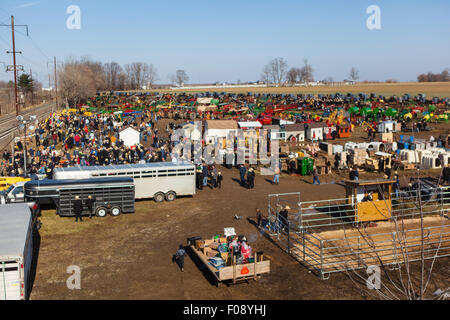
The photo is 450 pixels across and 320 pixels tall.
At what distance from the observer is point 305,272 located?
15.4 metres

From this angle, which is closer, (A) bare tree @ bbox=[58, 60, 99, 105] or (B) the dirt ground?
(B) the dirt ground

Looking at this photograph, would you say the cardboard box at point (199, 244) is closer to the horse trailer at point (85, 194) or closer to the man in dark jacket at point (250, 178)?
the horse trailer at point (85, 194)

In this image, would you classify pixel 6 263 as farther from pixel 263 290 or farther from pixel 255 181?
pixel 255 181

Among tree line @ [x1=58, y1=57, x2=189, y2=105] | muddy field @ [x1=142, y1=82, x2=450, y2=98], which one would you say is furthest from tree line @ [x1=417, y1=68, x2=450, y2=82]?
tree line @ [x1=58, y1=57, x2=189, y2=105]

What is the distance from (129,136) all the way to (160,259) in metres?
24.0

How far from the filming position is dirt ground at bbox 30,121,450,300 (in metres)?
13.8

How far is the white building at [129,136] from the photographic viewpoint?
127ft

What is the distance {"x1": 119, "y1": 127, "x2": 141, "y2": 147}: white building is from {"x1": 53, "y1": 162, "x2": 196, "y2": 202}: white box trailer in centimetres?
1464

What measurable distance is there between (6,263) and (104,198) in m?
9.73

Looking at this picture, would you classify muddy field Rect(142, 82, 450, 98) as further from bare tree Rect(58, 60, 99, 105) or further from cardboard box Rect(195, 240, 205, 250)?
cardboard box Rect(195, 240, 205, 250)

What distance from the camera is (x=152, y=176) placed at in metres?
24.2

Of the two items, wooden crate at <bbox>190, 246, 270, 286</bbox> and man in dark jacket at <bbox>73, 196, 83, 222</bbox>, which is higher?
man in dark jacket at <bbox>73, 196, 83, 222</bbox>

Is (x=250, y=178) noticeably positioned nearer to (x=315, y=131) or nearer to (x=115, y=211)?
(x=115, y=211)
